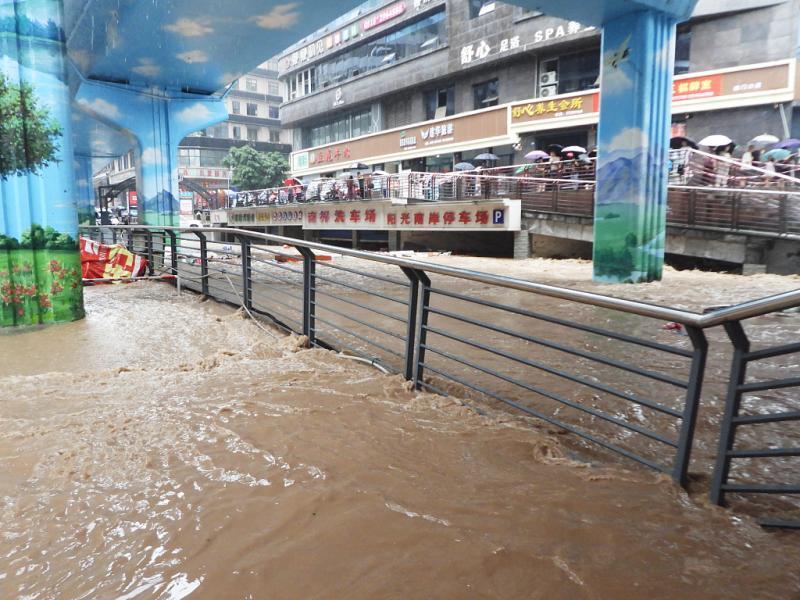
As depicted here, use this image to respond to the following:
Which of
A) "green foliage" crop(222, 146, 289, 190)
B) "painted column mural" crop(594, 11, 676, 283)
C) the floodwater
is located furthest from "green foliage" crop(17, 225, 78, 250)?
"green foliage" crop(222, 146, 289, 190)

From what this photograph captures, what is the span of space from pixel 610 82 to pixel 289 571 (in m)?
10.5

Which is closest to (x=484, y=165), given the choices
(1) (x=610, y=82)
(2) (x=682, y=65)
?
(2) (x=682, y=65)

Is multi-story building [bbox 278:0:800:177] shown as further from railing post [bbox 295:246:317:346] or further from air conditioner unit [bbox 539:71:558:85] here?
railing post [bbox 295:246:317:346]

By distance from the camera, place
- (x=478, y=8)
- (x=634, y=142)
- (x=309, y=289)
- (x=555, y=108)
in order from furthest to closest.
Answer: (x=478, y=8) < (x=555, y=108) < (x=634, y=142) < (x=309, y=289)

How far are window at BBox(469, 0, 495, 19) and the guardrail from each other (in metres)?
20.2

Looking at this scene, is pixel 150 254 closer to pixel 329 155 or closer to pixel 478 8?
pixel 478 8

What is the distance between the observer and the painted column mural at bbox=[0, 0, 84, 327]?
568 cm

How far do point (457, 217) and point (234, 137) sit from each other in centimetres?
4062

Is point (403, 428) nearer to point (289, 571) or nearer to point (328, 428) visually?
point (328, 428)

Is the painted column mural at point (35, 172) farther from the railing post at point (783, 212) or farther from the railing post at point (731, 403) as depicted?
the railing post at point (783, 212)

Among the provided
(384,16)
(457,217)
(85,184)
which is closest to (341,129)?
(384,16)

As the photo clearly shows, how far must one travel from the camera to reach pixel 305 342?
191 inches

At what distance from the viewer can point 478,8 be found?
82.3ft

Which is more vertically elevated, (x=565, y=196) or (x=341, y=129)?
(x=341, y=129)
